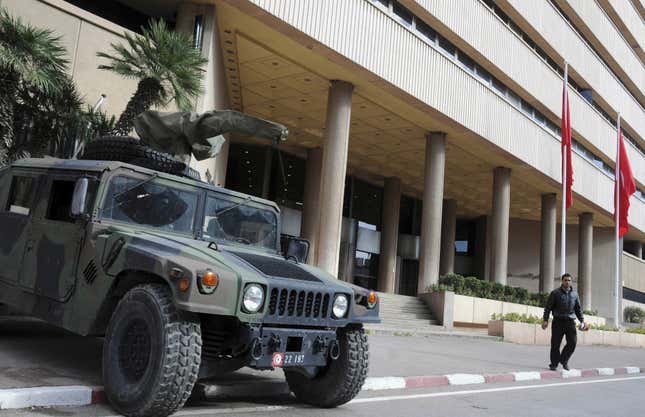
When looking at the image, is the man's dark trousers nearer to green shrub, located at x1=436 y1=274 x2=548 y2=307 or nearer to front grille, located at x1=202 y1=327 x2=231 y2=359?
front grille, located at x1=202 y1=327 x2=231 y2=359

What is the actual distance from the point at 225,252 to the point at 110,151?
2.11 meters

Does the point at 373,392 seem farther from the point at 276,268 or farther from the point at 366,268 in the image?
the point at 366,268

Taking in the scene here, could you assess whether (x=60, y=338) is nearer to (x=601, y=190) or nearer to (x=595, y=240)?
(x=601, y=190)

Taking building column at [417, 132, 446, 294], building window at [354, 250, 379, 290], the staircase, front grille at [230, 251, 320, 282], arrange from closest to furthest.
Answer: front grille at [230, 251, 320, 282], the staircase, building column at [417, 132, 446, 294], building window at [354, 250, 379, 290]

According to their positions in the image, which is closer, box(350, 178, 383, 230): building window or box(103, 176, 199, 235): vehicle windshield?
box(103, 176, 199, 235): vehicle windshield

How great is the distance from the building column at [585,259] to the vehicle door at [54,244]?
40.7 metres

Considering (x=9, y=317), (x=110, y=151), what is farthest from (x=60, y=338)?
(x=110, y=151)

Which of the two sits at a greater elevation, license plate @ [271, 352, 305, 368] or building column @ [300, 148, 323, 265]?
building column @ [300, 148, 323, 265]

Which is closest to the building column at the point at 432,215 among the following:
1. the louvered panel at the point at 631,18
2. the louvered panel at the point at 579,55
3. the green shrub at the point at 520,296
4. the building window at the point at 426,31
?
the building window at the point at 426,31

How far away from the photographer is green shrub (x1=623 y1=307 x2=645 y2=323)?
156 ft

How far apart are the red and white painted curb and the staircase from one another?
7.76 meters

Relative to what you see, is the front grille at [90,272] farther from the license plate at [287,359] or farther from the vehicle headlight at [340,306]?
the vehicle headlight at [340,306]

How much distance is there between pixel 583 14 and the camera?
3544cm

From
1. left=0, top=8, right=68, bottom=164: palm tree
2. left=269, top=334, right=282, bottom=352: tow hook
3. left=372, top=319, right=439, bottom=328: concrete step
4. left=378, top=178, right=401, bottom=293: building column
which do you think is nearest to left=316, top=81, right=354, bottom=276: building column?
left=372, top=319, right=439, bottom=328: concrete step
